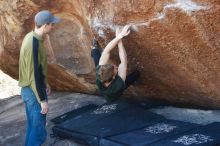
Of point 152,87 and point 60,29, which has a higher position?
point 60,29

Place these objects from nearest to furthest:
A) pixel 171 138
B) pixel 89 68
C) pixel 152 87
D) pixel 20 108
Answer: pixel 171 138 < pixel 152 87 < pixel 89 68 < pixel 20 108

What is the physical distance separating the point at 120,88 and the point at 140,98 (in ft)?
2.69

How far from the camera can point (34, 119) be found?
17.6ft

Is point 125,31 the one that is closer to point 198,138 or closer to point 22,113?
point 198,138

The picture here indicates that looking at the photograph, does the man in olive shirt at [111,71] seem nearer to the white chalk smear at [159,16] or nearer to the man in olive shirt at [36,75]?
the white chalk smear at [159,16]

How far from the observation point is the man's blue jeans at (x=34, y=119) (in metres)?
5.35

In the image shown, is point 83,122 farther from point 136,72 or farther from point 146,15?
point 146,15

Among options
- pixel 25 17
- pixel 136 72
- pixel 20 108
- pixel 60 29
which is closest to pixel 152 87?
pixel 136 72

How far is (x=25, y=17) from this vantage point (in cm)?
645

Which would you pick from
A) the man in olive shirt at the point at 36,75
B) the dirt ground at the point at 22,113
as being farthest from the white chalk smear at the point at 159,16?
the dirt ground at the point at 22,113

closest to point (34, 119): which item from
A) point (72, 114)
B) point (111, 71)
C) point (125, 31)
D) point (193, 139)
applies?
point (111, 71)

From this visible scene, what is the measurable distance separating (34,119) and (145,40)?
136 cm

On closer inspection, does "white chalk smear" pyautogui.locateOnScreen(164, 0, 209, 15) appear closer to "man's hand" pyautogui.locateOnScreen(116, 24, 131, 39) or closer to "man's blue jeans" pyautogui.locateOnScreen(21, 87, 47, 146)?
"man's hand" pyautogui.locateOnScreen(116, 24, 131, 39)

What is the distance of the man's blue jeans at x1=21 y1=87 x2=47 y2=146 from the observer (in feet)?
17.5
